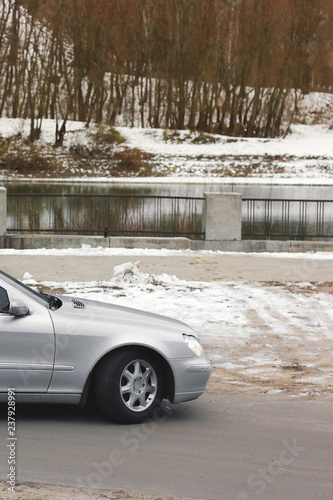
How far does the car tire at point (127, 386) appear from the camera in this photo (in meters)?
6.00

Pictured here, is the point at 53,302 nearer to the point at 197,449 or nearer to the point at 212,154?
the point at 197,449

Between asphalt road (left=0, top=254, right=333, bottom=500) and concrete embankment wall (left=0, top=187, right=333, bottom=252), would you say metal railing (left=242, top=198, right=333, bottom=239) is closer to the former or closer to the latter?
concrete embankment wall (left=0, top=187, right=333, bottom=252)

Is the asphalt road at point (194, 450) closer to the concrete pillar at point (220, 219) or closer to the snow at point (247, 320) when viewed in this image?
the snow at point (247, 320)

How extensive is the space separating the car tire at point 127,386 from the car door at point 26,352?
43 cm

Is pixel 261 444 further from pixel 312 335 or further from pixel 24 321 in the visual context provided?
pixel 312 335

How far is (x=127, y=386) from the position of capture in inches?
239

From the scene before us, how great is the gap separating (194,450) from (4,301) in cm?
184

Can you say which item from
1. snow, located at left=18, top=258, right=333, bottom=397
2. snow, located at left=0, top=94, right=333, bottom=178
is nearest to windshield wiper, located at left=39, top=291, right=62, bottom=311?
snow, located at left=18, top=258, right=333, bottom=397

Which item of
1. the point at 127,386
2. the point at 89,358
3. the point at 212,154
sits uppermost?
the point at 212,154

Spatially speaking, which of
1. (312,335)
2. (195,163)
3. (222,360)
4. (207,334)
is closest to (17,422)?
(222,360)

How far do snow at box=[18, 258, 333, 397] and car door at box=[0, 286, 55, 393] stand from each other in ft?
6.59

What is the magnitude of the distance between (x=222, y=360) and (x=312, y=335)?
5.86 ft

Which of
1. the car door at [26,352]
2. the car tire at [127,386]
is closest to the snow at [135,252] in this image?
the car tire at [127,386]

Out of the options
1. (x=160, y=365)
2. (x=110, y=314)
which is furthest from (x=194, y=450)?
(x=110, y=314)
